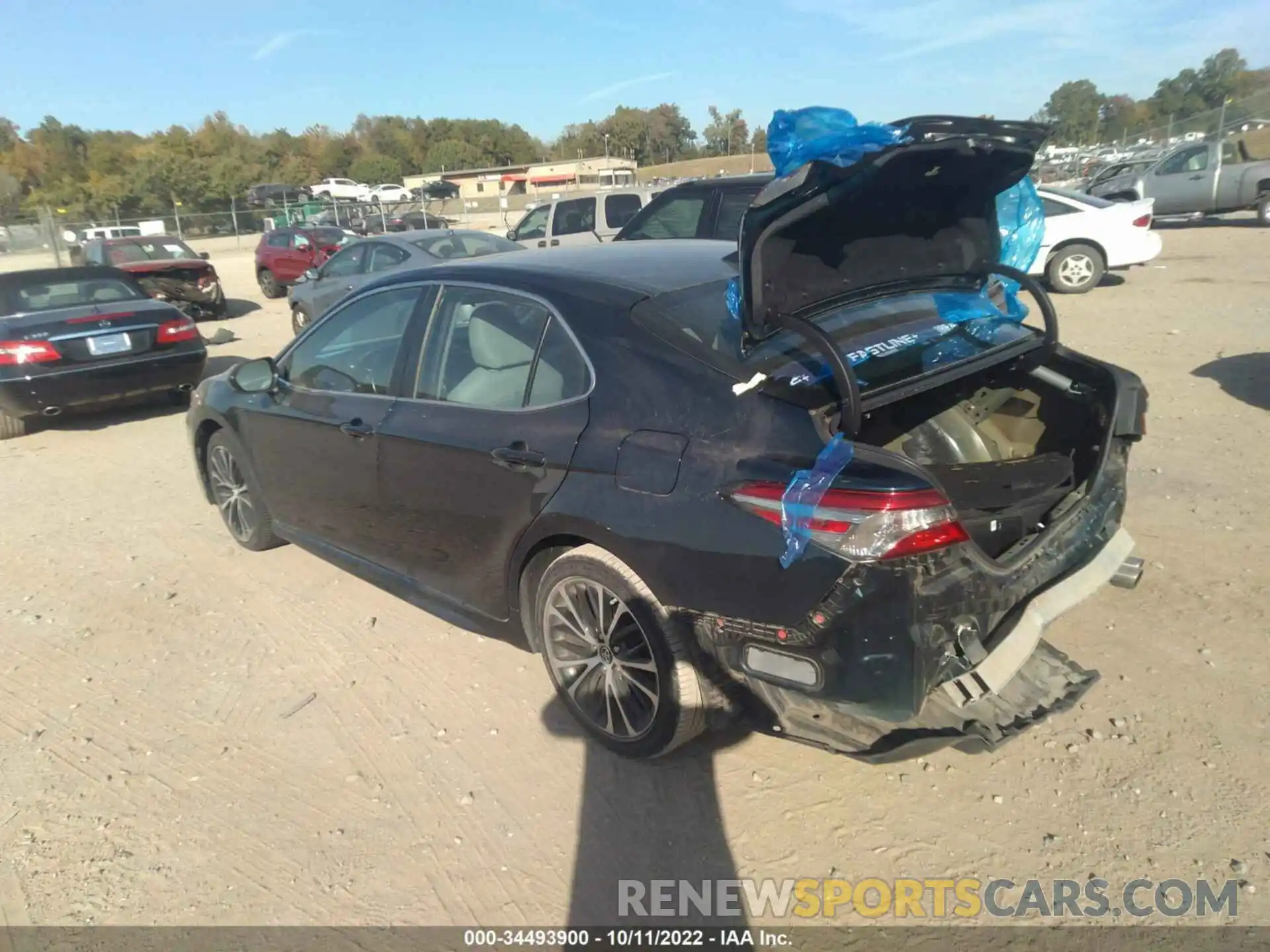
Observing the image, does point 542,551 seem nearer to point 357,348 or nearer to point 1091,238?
point 357,348

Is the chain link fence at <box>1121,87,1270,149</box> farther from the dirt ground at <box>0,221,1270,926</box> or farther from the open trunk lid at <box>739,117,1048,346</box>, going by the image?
the dirt ground at <box>0,221,1270,926</box>

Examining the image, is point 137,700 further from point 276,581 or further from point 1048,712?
point 1048,712

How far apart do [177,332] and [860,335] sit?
813 centimetres

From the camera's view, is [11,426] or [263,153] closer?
[11,426]

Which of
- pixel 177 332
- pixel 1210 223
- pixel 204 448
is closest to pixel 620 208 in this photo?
pixel 177 332

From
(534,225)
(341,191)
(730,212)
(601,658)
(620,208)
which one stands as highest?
(341,191)

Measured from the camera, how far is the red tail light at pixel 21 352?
311 inches

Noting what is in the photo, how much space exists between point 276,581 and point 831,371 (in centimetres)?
361

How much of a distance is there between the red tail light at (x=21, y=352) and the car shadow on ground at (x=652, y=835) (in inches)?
283

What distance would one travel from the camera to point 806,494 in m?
2.44

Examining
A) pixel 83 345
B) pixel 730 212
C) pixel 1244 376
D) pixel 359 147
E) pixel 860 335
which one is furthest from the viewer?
pixel 359 147

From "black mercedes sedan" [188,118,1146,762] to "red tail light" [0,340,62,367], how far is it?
547 cm

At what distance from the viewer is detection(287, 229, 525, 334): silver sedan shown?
1186cm

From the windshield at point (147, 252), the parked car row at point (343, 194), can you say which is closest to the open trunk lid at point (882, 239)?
the windshield at point (147, 252)
